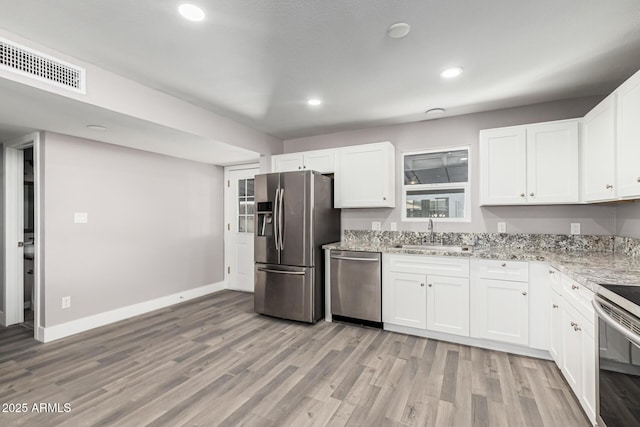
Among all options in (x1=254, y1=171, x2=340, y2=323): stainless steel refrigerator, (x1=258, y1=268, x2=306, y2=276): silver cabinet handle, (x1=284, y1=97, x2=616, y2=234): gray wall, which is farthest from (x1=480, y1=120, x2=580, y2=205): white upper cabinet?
(x1=258, y1=268, x2=306, y2=276): silver cabinet handle

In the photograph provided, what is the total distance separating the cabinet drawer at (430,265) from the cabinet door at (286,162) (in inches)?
72.4

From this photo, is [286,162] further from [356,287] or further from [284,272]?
[356,287]

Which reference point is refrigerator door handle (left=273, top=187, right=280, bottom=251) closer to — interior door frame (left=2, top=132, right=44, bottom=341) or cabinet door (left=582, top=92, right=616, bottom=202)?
interior door frame (left=2, top=132, right=44, bottom=341)

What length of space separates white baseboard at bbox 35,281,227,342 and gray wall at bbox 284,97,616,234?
8.67 ft

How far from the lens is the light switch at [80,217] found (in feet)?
10.9

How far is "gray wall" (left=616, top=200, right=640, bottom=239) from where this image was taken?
2490 millimetres

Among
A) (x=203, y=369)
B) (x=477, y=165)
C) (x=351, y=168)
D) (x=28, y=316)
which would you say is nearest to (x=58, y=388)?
(x=203, y=369)

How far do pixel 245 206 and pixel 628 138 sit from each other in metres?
4.55

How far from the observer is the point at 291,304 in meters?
3.56

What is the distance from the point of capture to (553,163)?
283cm

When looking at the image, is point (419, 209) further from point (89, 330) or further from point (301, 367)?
point (89, 330)

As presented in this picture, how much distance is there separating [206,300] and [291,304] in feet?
5.60

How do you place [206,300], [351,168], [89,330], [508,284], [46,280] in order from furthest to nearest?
[206,300], [351,168], [89,330], [46,280], [508,284]

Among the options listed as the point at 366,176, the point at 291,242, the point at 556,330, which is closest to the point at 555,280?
the point at 556,330
